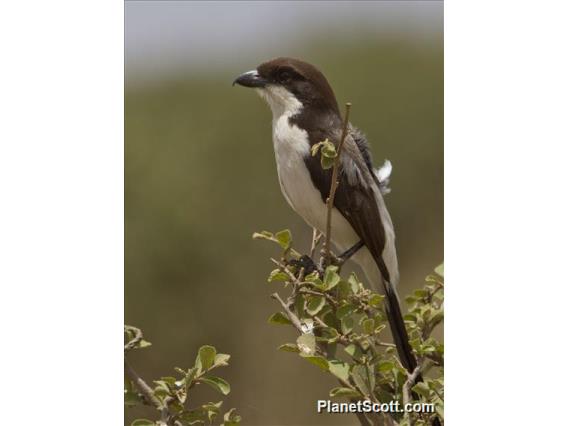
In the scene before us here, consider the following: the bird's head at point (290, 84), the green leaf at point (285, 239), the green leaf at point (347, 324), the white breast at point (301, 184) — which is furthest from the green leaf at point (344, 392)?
the bird's head at point (290, 84)

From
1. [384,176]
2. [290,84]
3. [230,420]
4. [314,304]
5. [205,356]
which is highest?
[290,84]

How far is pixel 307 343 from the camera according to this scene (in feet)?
9.67

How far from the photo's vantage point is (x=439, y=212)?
3.68m

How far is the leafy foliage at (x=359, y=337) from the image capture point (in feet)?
9.52

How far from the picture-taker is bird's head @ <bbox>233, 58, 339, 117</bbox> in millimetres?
4223

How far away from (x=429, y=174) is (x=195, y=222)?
61.0 inches

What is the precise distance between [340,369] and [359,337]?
0.17m

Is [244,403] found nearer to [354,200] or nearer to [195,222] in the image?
[354,200]

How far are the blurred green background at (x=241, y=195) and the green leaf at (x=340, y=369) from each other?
0.54 metres

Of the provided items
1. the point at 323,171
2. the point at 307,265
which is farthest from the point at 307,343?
the point at 323,171

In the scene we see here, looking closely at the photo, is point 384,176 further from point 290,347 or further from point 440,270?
point 290,347

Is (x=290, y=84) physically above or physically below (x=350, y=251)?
above

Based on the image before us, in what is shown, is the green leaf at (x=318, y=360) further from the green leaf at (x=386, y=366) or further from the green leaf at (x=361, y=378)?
the green leaf at (x=386, y=366)

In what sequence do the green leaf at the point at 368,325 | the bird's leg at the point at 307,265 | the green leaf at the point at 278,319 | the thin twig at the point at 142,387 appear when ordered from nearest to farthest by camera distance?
the thin twig at the point at 142,387 < the green leaf at the point at 368,325 < the green leaf at the point at 278,319 < the bird's leg at the point at 307,265
